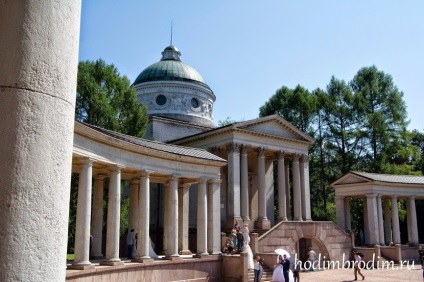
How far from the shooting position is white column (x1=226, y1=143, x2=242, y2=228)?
175 ft

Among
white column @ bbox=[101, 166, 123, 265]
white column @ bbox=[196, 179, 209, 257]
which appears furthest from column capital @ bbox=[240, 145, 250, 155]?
white column @ bbox=[101, 166, 123, 265]

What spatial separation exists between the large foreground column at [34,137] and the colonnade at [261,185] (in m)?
49.2

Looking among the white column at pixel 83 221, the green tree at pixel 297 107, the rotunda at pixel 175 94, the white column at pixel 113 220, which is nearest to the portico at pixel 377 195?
the green tree at pixel 297 107

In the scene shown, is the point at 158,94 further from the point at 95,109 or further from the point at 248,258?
the point at 248,258

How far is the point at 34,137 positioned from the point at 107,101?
169ft

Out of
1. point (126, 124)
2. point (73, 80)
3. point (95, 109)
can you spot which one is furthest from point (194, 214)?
point (73, 80)

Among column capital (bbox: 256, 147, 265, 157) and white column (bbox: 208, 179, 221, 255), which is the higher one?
column capital (bbox: 256, 147, 265, 157)

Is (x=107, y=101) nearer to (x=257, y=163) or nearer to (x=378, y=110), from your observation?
(x=257, y=163)

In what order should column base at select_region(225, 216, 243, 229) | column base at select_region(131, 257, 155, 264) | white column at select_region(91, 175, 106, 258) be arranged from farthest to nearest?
column base at select_region(225, 216, 243, 229)
white column at select_region(91, 175, 106, 258)
column base at select_region(131, 257, 155, 264)

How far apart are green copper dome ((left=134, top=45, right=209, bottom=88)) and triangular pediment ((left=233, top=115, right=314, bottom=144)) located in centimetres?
2245

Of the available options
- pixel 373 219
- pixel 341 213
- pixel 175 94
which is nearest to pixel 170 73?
pixel 175 94

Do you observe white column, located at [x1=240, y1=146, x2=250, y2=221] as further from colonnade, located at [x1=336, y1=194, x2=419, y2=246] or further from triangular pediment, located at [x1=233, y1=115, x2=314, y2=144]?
colonnade, located at [x1=336, y1=194, x2=419, y2=246]

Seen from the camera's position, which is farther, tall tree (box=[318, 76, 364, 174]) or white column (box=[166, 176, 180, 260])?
tall tree (box=[318, 76, 364, 174])

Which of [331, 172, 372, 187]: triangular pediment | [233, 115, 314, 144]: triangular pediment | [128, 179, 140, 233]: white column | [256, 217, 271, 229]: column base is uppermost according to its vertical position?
[233, 115, 314, 144]: triangular pediment
